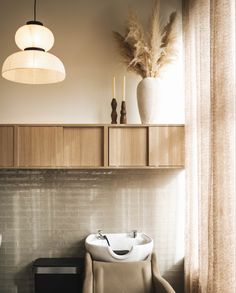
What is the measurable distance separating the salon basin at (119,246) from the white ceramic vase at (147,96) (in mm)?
1019

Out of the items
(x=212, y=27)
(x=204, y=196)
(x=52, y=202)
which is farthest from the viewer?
(x=52, y=202)

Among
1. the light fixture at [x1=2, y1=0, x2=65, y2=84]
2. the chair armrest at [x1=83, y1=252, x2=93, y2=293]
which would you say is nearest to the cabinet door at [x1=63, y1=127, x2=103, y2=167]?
the chair armrest at [x1=83, y1=252, x2=93, y2=293]

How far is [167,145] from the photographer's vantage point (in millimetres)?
2996

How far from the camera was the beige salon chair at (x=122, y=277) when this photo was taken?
2.77 meters

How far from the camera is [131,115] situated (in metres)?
3.29

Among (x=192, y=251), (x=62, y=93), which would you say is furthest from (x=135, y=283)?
(x=62, y=93)

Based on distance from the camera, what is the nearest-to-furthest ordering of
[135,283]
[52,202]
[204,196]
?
[204,196]
[135,283]
[52,202]

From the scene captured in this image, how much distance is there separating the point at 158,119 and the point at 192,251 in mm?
1187

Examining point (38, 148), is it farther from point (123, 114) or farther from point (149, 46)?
point (149, 46)

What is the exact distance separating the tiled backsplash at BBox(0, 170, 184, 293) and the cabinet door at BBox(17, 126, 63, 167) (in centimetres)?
31

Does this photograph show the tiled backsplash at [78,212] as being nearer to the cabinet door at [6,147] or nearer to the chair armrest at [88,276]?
the cabinet door at [6,147]

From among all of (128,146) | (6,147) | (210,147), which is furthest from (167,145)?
(6,147)

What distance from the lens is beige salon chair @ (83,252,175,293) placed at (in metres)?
2.77

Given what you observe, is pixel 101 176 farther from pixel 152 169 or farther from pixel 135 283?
pixel 135 283
